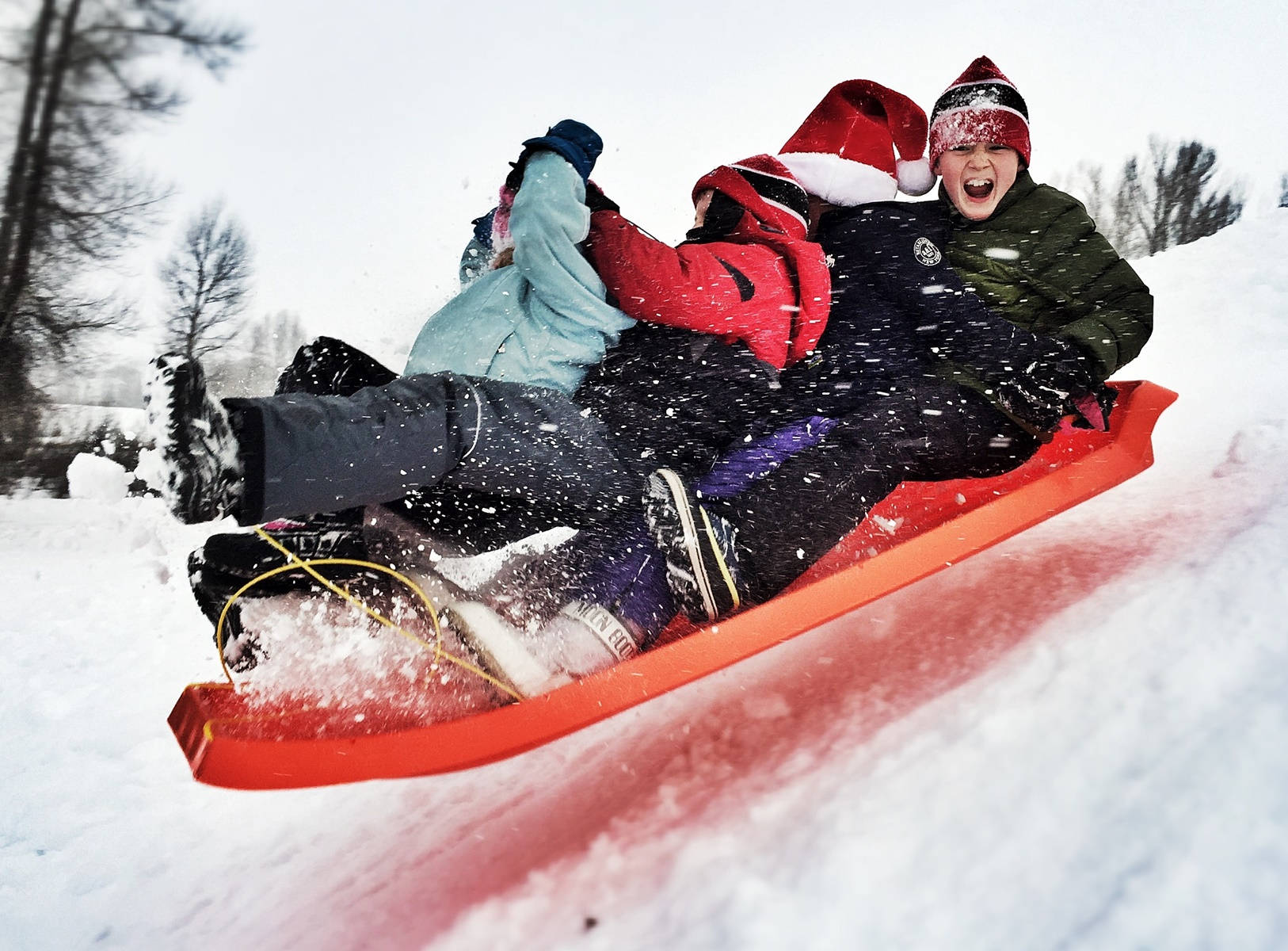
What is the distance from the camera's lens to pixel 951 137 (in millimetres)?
1532

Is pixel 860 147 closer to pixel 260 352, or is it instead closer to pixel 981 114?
pixel 981 114

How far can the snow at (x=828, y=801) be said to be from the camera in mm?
659

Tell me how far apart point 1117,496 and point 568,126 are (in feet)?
4.35

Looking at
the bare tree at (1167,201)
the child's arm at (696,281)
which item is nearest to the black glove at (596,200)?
the child's arm at (696,281)

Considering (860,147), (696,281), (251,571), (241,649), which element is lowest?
(241,649)

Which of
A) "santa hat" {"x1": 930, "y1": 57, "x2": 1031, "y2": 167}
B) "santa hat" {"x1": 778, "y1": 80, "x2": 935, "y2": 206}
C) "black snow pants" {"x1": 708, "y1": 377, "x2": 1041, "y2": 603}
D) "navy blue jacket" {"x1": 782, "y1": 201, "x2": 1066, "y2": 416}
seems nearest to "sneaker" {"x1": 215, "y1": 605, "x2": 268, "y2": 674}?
"black snow pants" {"x1": 708, "y1": 377, "x2": 1041, "y2": 603}

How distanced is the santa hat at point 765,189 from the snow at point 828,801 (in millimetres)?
702

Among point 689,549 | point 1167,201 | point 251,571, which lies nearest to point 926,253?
point 689,549

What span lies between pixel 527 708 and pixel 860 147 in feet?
3.89

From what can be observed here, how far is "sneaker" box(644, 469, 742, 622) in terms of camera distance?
1137 millimetres

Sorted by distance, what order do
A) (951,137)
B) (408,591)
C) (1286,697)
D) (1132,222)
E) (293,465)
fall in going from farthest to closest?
(1132,222)
(951,137)
(408,591)
(293,465)
(1286,697)

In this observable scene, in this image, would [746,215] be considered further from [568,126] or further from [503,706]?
[503,706]

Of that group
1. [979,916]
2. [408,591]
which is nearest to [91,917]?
[408,591]

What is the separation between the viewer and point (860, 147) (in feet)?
4.76
